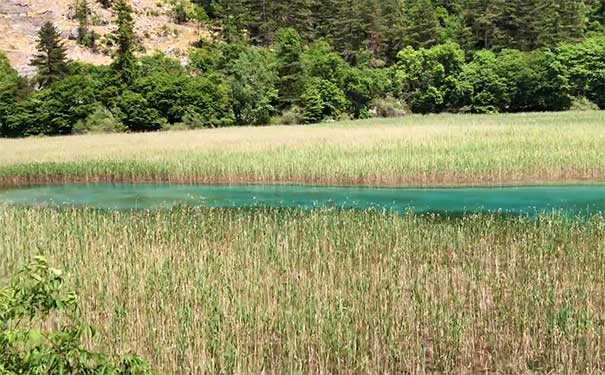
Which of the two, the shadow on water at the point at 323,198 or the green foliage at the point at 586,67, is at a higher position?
the green foliage at the point at 586,67

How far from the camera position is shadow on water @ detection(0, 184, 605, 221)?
17.4 m

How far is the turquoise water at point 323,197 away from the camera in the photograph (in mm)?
17641

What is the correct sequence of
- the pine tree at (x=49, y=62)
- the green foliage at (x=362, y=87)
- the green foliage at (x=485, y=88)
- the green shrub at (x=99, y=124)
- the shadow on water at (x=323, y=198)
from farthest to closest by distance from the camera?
the green foliage at (x=485, y=88), the green foliage at (x=362, y=87), the pine tree at (x=49, y=62), the green shrub at (x=99, y=124), the shadow on water at (x=323, y=198)

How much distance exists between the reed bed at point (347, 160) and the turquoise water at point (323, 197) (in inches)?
32.7

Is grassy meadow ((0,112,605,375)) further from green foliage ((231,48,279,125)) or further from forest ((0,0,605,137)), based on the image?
green foliage ((231,48,279,125))

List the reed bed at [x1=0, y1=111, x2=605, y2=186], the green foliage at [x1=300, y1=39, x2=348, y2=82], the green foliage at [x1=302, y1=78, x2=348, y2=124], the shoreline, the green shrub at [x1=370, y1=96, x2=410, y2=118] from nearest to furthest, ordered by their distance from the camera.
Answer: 1. the shoreline
2. the reed bed at [x1=0, y1=111, x2=605, y2=186]
3. the green foliage at [x1=302, y1=78, x2=348, y2=124]
4. the green foliage at [x1=300, y1=39, x2=348, y2=82]
5. the green shrub at [x1=370, y1=96, x2=410, y2=118]

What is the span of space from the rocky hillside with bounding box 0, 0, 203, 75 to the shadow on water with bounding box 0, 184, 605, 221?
2161 inches

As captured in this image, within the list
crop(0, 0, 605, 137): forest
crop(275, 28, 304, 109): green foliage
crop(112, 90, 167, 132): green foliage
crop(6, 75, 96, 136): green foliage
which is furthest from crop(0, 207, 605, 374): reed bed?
crop(275, 28, 304, 109): green foliage

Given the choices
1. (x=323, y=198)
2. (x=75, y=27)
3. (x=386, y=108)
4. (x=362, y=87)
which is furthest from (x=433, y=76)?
(x=323, y=198)

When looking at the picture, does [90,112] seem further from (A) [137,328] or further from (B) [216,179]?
(A) [137,328]

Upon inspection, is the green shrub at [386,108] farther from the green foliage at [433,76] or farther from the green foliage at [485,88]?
the green foliage at [485,88]

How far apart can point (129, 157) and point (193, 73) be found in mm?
39135

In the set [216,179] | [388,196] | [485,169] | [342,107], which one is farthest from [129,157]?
[342,107]

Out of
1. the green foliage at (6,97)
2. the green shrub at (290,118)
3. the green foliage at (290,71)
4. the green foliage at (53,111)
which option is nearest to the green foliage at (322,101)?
the green shrub at (290,118)
